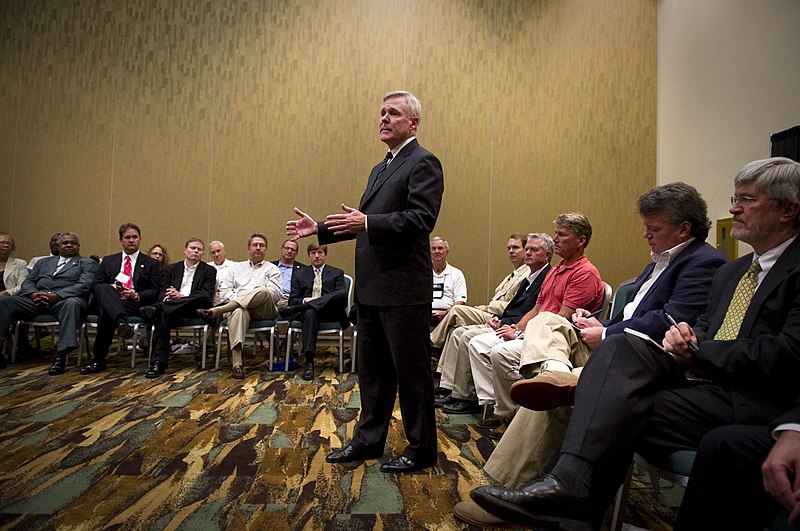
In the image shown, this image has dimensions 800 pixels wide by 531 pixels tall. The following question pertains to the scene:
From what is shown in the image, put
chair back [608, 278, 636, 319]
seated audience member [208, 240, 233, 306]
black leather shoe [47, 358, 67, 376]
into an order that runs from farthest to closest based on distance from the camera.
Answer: seated audience member [208, 240, 233, 306] < black leather shoe [47, 358, 67, 376] < chair back [608, 278, 636, 319]

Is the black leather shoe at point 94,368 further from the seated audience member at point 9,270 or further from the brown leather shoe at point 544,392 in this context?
the brown leather shoe at point 544,392

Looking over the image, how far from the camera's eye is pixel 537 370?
2369mm

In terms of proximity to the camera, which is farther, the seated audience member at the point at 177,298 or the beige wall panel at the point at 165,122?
the beige wall panel at the point at 165,122

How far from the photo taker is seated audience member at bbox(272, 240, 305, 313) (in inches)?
231

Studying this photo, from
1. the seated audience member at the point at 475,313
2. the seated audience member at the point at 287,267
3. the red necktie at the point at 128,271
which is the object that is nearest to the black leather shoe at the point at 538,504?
the seated audience member at the point at 475,313

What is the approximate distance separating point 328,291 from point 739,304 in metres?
4.36

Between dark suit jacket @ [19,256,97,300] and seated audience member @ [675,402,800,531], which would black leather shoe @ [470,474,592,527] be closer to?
seated audience member @ [675,402,800,531]

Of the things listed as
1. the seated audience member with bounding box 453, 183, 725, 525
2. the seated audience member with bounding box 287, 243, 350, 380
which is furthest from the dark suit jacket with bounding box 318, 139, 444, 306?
the seated audience member with bounding box 287, 243, 350, 380

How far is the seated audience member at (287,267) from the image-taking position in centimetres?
586

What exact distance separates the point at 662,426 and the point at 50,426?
2.93 metres

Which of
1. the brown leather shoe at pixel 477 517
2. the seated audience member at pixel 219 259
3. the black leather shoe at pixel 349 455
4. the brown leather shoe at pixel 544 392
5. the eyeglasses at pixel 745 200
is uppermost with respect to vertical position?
the eyeglasses at pixel 745 200

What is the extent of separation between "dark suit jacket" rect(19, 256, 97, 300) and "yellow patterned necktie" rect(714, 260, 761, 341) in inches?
210

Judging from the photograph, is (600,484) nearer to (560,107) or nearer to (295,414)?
(295,414)

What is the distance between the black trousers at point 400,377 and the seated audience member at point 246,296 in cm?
251
